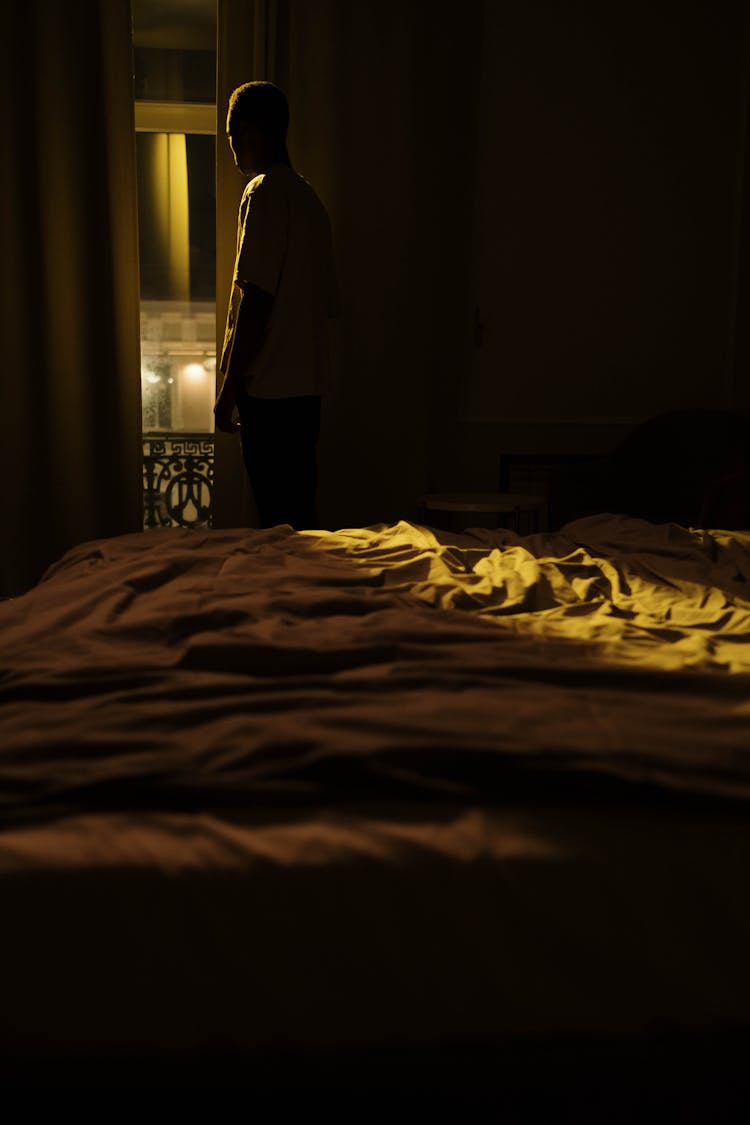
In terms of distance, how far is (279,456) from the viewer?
2.81m

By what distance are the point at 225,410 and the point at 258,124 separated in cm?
81

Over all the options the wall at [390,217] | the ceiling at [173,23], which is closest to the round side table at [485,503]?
the wall at [390,217]

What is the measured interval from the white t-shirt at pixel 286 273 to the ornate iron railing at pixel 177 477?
123 cm

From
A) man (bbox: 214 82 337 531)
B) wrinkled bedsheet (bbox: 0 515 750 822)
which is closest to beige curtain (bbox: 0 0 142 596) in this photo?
man (bbox: 214 82 337 531)

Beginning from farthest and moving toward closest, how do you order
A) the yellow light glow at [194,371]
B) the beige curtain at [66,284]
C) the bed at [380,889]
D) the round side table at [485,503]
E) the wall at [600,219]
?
1. the yellow light glow at [194,371]
2. the wall at [600,219]
3. the beige curtain at [66,284]
4. the round side table at [485,503]
5. the bed at [380,889]

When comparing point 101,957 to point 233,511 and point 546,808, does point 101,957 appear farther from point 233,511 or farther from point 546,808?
point 233,511

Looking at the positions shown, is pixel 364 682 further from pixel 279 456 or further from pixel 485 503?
→ pixel 485 503

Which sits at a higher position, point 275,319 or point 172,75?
point 172,75

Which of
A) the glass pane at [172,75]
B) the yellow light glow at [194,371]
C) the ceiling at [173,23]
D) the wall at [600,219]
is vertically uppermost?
the ceiling at [173,23]

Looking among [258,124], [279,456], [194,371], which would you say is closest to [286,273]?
[258,124]

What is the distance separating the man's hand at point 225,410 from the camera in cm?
277

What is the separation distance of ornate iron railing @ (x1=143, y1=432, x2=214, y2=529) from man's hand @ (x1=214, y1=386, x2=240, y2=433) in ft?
3.71

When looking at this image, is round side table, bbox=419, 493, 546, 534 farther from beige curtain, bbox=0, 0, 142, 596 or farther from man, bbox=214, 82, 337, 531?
beige curtain, bbox=0, 0, 142, 596

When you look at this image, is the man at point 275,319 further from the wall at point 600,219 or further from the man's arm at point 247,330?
the wall at point 600,219
